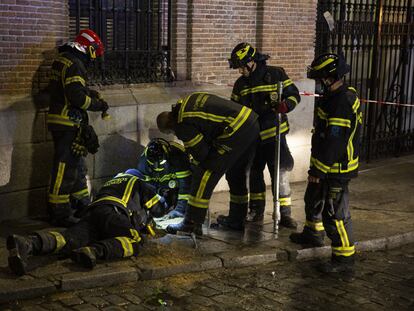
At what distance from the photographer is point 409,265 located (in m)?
7.60

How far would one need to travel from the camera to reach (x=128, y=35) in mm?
9664

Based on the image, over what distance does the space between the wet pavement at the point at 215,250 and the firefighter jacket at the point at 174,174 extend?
56 centimetres

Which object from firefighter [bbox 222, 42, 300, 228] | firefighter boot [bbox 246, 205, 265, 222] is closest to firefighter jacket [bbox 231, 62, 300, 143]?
firefighter [bbox 222, 42, 300, 228]

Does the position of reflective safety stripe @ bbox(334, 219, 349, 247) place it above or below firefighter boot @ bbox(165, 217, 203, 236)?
above

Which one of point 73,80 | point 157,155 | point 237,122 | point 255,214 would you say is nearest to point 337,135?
Answer: point 237,122

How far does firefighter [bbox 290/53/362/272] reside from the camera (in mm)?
7008

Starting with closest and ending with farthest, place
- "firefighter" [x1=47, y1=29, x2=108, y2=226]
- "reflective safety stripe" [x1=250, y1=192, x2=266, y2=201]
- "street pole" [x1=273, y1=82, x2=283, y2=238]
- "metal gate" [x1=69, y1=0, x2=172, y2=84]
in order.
→ 1. "street pole" [x1=273, y1=82, x2=283, y2=238]
2. "firefighter" [x1=47, y1=29, x2=108, y2=226]
3. "reflective safety stripe" [x1=250, y1=192, x2=266, y2=201]
4. "metal gate" [x1=69, y1=0, x2=172, y2=84]

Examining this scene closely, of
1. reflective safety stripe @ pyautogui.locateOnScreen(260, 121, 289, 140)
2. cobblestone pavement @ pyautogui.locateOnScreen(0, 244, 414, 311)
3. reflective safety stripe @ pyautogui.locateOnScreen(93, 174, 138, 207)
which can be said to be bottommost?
cobblestone pavement @ pyautogui.locateOnScreen(0, 244, 414, 311)

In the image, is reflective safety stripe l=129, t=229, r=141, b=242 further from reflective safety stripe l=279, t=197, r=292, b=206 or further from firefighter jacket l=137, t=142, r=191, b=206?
reflective safety stripe l=279, t=197, r=292, b=206

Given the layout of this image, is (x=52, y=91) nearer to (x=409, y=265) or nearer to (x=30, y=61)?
(x=30, y=61)

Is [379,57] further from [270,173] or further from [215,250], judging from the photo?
[215,250]

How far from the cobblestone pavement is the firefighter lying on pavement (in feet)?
1.28

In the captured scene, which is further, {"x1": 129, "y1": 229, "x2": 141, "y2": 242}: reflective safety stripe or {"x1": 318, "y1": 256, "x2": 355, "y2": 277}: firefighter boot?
{"x1": 318, "y1": 256, "x2": 355, "y2": 277}: firefighter boot

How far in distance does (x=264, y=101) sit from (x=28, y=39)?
9.22ft
